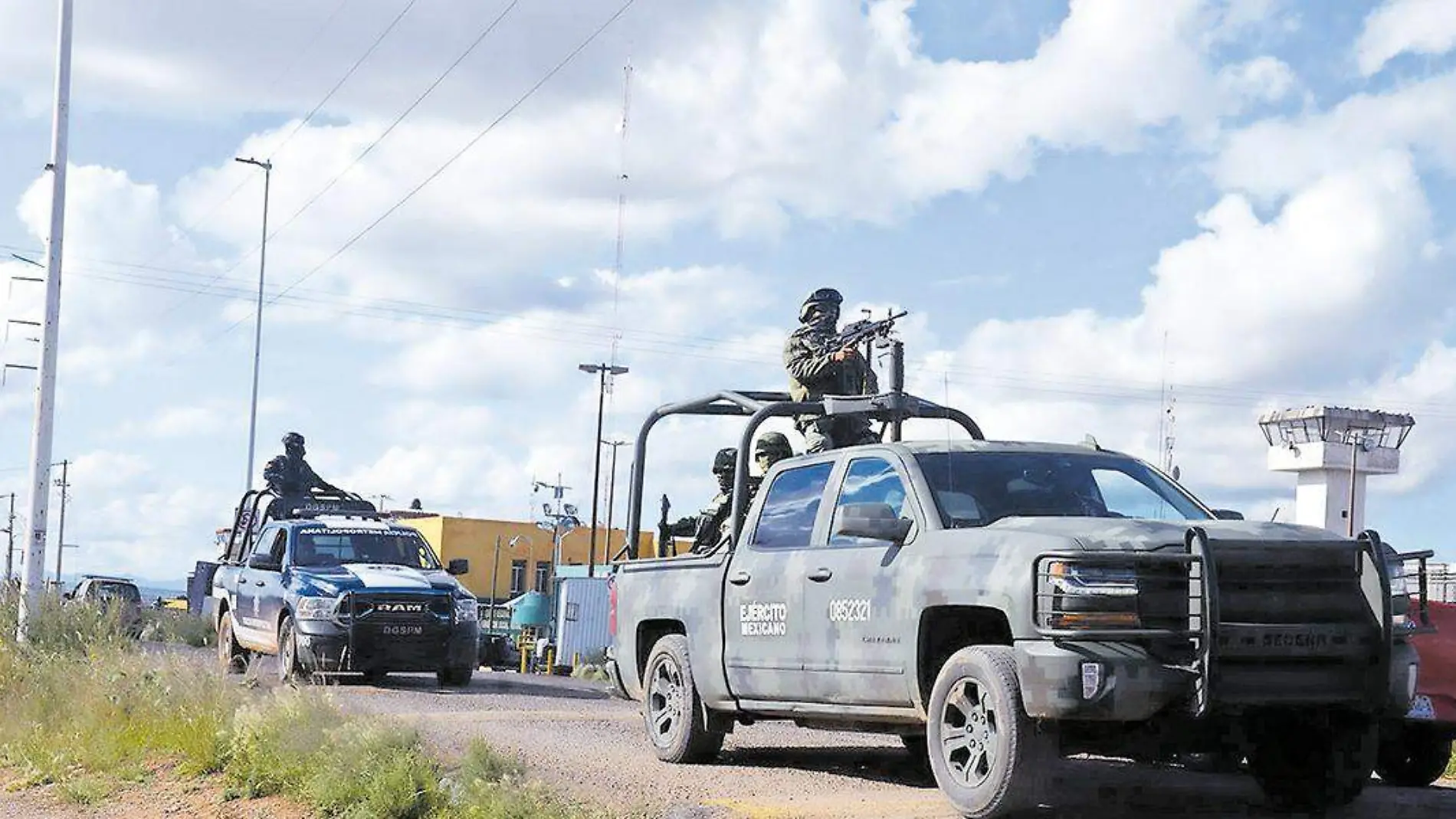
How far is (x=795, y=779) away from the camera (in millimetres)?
9852

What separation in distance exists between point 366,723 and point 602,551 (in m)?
69.7

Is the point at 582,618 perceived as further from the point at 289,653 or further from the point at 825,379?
the point at 825,379

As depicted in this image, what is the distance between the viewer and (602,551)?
8075 centimetres

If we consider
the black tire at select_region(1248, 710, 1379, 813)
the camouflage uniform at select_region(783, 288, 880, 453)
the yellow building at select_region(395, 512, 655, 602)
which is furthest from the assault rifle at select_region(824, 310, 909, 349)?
the yellow building at select_region(395, 512, 655, 602)

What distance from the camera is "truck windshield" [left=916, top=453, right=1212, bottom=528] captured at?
28.3 ft

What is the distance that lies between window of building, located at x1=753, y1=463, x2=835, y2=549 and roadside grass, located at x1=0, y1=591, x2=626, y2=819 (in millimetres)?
1862

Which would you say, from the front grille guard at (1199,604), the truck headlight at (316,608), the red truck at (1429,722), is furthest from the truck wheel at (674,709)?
the truck headlight at (316,608)

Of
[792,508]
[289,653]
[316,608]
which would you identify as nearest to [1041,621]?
[792,508]

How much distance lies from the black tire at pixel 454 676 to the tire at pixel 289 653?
1.35m

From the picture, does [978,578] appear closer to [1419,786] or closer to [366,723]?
[1419,786]

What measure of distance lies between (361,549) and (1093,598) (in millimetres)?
12901

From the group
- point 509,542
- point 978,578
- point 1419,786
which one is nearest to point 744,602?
point 978,578

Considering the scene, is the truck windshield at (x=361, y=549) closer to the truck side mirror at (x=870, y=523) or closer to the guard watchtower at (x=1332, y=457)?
the truck side mirror at (x=870, y=523)

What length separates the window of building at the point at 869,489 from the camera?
884 cm
